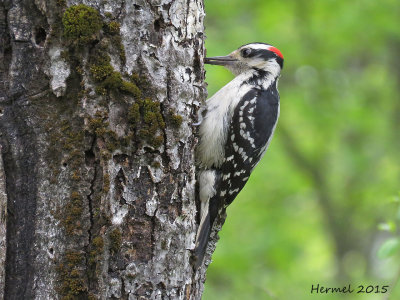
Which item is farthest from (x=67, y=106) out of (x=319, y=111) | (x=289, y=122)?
(x=289, y=122)

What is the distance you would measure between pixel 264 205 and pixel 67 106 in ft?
22.9

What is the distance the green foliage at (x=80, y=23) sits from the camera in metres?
2.35

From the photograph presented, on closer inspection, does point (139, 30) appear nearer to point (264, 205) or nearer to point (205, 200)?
point (205, 200)

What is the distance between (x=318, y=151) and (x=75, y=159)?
26.1 feet

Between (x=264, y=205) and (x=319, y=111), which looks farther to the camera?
(x=264, y=205)

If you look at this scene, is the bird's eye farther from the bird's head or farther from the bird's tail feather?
the bird's tail feather

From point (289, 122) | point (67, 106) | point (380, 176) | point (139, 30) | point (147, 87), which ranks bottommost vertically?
point (67, 106)

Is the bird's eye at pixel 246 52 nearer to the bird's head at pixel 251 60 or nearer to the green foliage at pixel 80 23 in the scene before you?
the bird's head at pixel 251 60

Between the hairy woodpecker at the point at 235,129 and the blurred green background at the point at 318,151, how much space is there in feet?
5.50

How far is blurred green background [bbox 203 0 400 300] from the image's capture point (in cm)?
712

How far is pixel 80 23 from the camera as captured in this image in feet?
7.74

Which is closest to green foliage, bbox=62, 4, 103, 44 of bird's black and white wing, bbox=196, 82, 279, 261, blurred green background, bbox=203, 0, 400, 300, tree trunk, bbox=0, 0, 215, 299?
tree trunk, bbox=0, 0, 215, 299

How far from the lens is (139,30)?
2.51 metres

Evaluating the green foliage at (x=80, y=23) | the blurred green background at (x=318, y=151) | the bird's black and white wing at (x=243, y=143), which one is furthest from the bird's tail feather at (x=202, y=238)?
the blurred green background at (x=318, y=151)
